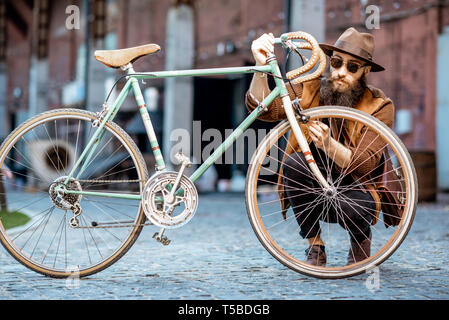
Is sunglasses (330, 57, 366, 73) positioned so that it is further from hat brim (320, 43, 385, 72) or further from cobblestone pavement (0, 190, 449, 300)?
cobblestone pavement (0, 190, 449, 300)

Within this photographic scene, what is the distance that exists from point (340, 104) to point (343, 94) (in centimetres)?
7

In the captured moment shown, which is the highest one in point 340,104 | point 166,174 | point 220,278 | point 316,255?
point 340,104

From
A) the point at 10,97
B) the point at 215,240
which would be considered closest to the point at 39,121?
the point at 215,240

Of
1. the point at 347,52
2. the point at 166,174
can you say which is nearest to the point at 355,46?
the point at 347,52

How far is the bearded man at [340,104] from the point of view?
3836 millimetres

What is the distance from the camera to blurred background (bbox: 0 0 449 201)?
16062 mm

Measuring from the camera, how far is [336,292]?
3381 mm

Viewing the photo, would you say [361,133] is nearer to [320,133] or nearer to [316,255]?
[320,133]

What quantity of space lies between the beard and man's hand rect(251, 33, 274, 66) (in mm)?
573

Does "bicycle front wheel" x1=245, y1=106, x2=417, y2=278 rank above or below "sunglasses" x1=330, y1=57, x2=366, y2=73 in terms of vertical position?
below

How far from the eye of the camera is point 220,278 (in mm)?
3875

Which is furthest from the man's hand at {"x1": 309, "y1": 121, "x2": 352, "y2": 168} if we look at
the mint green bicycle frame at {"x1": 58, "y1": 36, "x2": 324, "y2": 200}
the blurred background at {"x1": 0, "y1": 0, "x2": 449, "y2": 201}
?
the blurred background at {"x1": 0, "y1": 0, "x2": 449, "y2": 201}

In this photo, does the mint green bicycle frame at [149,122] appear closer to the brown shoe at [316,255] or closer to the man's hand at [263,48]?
the man's hand at [263,48]

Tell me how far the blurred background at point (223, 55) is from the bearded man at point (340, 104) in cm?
413
